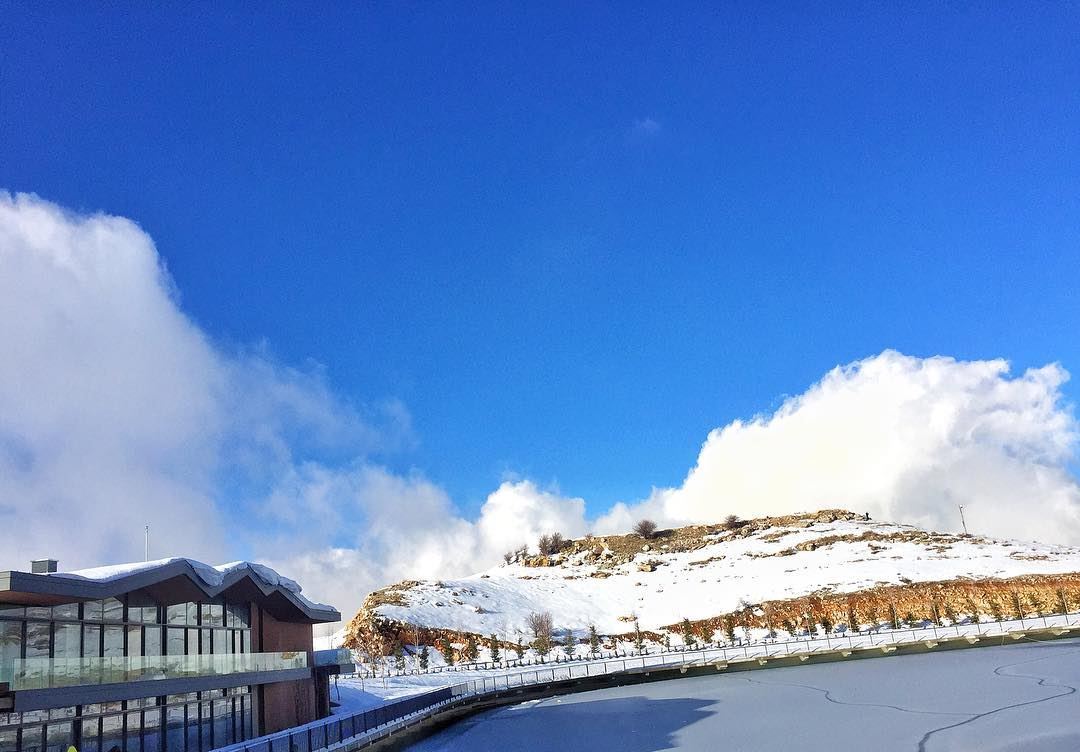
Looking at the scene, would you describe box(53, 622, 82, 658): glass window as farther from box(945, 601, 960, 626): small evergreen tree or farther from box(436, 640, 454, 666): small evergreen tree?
box(945, 601, 960, 626): small evergreen tree

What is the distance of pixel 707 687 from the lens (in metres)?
49.2

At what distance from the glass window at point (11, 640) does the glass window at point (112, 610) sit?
2943 mm

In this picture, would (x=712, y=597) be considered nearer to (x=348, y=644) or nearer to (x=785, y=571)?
(x=785, y=571)

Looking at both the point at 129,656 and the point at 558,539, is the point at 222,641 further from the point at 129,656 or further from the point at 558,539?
the point at 558,539

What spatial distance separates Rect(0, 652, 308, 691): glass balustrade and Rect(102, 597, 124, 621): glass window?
1.42m

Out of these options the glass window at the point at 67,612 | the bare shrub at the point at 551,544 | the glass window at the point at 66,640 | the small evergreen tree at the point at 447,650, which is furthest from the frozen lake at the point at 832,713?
the bare shrub at the point at 551,544

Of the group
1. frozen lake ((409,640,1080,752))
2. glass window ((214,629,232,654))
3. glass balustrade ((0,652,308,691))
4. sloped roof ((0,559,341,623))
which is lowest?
frozen lake ((409,640,1080,752))

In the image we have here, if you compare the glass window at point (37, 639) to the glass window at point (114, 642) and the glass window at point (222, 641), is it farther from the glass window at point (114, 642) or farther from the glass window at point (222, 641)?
the glass window at point (222, 641)

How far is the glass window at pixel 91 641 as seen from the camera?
23000mm

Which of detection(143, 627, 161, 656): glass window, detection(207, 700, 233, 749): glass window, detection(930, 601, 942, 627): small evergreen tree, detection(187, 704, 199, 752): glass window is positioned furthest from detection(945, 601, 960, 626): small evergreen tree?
detection(143, 627, 161, 656): glass window

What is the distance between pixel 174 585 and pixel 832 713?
24934 mm

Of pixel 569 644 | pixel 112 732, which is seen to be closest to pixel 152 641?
pixel 112 732

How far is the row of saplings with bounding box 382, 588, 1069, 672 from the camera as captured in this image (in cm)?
7400

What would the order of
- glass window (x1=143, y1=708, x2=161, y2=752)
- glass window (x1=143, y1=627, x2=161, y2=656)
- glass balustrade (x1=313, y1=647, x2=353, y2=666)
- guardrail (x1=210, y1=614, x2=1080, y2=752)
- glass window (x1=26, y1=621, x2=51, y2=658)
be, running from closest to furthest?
1. glass window (x1=26, y1=621, x2=51, y2=658)
2. glass window (x1=143, y1=708, x2=161, y2=752)
3. glass window (x1=143, y1=627, x2=161, y2=656)
4. guardrail (x1=210, y1=614, x2=1080, y2=752)
5. glass balustrade (x1=313, y1=647, x2=353, y2=666)
